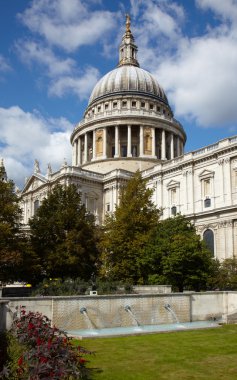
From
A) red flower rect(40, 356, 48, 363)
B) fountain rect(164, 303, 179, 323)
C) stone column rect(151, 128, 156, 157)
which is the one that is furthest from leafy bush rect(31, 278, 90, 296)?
stone column rect(151, 128, 156, 157)

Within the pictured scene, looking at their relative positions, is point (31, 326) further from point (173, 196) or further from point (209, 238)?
point (173, 196)

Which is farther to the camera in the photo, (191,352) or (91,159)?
(91,159)

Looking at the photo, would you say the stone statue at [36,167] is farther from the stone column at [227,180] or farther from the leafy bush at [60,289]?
the leafy bush at [60,289]

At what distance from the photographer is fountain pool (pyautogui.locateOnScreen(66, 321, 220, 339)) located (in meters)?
19.2

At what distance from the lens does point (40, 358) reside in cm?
896

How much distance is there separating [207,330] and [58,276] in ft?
63.8

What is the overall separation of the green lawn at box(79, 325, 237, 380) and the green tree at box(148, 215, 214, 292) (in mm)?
14116

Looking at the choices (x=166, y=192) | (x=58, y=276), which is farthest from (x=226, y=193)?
(x=58, y=276)

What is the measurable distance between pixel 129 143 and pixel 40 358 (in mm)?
69154

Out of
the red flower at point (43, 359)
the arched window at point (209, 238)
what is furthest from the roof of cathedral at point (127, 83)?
the red flower at point (43, 359)

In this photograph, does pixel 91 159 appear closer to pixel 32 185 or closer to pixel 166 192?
pixel 32 185

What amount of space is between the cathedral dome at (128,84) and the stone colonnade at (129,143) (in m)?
9.96

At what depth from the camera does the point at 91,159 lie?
80.5m

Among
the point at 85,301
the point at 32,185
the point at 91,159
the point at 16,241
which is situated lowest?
the point at 85,301
